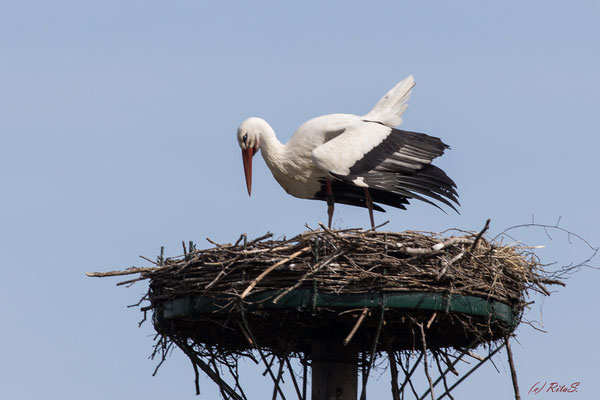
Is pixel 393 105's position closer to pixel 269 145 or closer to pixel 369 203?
pixel 369 203

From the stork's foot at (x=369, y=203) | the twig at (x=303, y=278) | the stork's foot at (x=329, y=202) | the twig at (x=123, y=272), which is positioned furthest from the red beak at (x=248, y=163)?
the twig at (x=303, y=278)

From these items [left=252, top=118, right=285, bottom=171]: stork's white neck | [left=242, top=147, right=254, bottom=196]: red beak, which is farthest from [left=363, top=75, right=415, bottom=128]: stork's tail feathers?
[left=242, top=147, right=254, bottom=196]: red beak

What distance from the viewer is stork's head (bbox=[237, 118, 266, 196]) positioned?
12.2 m

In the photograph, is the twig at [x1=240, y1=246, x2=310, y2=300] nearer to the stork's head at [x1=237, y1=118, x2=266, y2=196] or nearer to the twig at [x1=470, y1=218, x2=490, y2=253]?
the twig at [x1=470, y1=218, x2=490, y2=253]

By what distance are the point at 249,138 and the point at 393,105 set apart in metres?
1.56

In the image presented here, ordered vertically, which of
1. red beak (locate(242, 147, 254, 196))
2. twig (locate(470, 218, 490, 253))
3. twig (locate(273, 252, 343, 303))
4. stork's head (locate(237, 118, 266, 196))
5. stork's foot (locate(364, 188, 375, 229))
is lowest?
twig (locate(273, 252, 343, 303))

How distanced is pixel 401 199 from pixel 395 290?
309cm

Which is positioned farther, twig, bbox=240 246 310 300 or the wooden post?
the wooden post

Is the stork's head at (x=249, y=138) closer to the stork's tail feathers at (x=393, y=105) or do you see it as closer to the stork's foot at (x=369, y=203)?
the stork's tail feathers at (x=393, y=105)

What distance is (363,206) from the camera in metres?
12.2

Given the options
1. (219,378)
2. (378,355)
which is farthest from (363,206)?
(219,378)

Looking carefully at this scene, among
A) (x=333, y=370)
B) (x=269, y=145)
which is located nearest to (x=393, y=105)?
(x=269, y=145)

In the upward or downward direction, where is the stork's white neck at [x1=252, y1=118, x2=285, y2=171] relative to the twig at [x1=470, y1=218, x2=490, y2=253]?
upward

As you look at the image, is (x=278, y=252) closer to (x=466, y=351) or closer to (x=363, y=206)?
(x=466, y=351)
